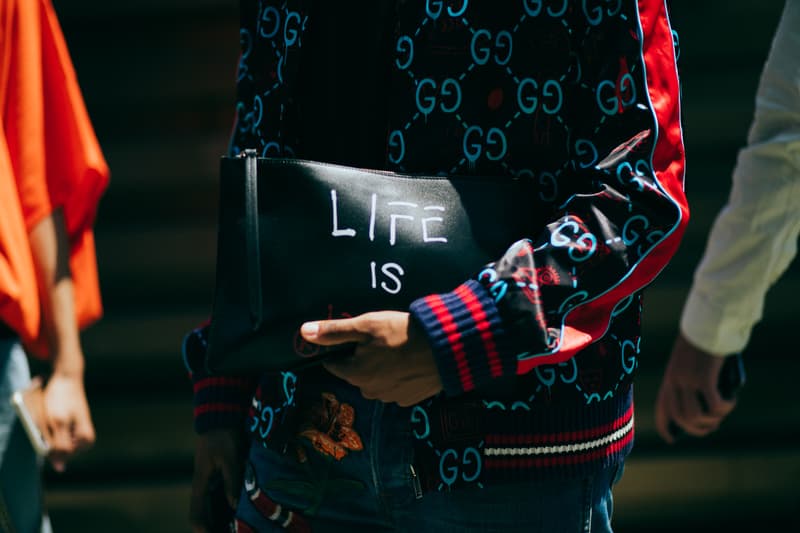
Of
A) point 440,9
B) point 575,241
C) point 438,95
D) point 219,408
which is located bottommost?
point 219,408

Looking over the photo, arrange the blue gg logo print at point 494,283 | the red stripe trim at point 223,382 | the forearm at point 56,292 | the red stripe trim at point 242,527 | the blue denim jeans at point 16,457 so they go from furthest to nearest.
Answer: the forearm at point 56,292, the blue denim jeans at point 16,457, the red stripe trim at point 223,382, the red stripe trim at point 242,527, the blue gg logo print at point 494,283

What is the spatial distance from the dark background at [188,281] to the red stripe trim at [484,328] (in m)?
2.46

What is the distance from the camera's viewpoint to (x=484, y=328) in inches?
45.9

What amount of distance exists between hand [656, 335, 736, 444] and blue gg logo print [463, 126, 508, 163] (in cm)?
100

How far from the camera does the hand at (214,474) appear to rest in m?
1.62

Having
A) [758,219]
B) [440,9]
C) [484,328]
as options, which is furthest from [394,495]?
[758,219]

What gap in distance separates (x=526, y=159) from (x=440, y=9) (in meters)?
0.24

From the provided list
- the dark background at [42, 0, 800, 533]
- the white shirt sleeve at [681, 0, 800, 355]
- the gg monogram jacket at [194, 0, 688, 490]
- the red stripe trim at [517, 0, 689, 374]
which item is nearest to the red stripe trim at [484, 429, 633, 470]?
the gg monogram jacket at [194, 0, 688, 490]

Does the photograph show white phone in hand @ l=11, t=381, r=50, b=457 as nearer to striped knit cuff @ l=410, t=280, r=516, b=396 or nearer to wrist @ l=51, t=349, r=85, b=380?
wrist @ l=51, t=349, r=85, b=380

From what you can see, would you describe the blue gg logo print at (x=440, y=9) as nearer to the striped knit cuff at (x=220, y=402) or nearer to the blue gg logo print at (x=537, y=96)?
the blue gg logo print at (x=537, y=96)

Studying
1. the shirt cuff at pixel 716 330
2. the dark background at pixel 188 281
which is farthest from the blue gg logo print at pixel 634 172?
the dark background at pixel 188 281

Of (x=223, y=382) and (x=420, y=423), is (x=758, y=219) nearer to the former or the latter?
(x=420, y=423)

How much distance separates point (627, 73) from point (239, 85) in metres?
0.71

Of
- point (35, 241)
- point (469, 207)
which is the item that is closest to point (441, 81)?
point (469, 207)
